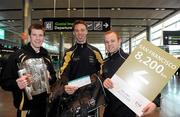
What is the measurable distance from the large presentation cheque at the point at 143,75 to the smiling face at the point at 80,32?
0.77 meters

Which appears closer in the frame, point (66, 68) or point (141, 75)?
point (141, 75)

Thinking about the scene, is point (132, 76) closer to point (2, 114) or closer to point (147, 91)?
point (147, 91)

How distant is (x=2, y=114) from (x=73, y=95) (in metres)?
6.06

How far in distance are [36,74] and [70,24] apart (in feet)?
36.2

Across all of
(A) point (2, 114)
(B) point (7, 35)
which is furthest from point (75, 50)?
(B) point (7, 35)

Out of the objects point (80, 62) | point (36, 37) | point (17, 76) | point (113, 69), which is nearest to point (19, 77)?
point (17, 76)

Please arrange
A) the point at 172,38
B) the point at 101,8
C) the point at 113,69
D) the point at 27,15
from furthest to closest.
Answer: the point at 172,38
the point at 101,8
the point at 27,15
the point at 113,69

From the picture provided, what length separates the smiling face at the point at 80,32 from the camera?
13.0 ft

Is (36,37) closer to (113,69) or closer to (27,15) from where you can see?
(113,69)

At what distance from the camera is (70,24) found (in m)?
14.5

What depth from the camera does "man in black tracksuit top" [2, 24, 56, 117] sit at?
144 inches

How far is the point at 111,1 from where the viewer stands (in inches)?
739

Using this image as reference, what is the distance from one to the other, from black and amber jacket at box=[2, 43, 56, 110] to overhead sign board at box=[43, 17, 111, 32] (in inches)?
403

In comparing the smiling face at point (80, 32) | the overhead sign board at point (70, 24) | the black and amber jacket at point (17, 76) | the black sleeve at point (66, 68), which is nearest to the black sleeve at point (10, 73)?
the black and amber jacket at point (17, 76)
